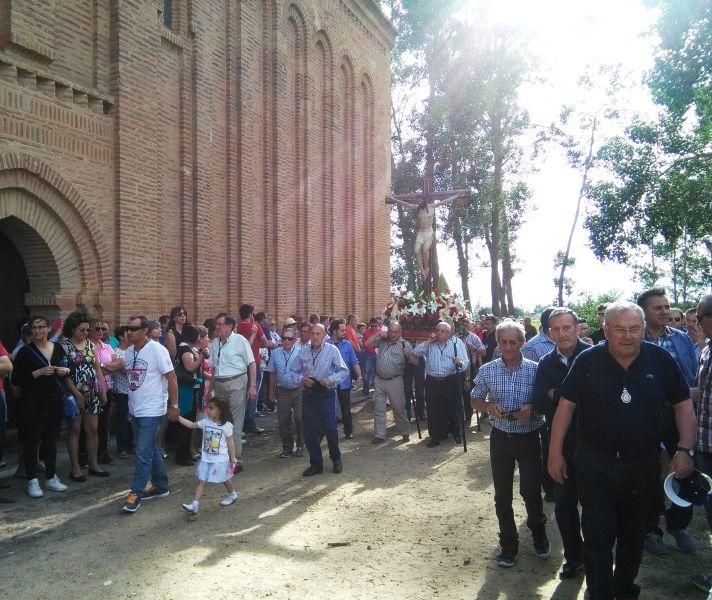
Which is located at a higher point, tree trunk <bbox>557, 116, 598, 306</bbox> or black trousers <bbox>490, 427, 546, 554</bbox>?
tree trunk <bbox>557, 116, 598, 306</bbox>

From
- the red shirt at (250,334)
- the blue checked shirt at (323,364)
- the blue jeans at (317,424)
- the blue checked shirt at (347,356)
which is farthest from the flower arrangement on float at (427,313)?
the blue jeans at (317,424)

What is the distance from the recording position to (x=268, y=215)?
14.8 meters

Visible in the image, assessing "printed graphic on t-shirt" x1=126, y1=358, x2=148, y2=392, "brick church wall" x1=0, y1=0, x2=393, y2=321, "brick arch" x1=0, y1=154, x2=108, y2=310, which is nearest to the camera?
"printed graphic on t-shirt" x1=126, y1=358, x2=148, y2=392

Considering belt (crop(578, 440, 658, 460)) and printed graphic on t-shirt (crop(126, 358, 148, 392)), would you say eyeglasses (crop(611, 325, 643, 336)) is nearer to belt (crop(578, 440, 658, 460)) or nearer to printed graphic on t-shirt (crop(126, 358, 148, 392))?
belt (crop(578, 440, 658, 460))

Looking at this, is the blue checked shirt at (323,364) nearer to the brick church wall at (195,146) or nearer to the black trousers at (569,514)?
the black trousers at (569,514)

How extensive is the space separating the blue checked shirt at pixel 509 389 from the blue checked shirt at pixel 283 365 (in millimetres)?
3828

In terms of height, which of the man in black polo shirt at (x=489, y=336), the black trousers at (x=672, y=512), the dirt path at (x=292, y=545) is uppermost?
the man in black polo shirt at (x=489, y=336)

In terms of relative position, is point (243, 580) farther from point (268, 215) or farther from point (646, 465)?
point (268, 215)

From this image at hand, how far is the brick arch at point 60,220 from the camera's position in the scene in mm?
8164

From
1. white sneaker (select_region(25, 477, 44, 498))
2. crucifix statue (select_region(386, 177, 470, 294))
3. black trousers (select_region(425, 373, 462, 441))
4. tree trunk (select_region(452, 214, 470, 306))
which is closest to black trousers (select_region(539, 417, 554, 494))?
black trousers (select_region(425, 373, 462, 441))

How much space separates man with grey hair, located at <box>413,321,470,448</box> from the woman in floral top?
4.66 metres

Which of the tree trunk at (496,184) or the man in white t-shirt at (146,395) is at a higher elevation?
the tree trunk at (496,184)

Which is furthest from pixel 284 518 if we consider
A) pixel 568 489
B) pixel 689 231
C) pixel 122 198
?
pixel 689 231

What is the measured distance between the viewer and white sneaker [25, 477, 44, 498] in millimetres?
6332
